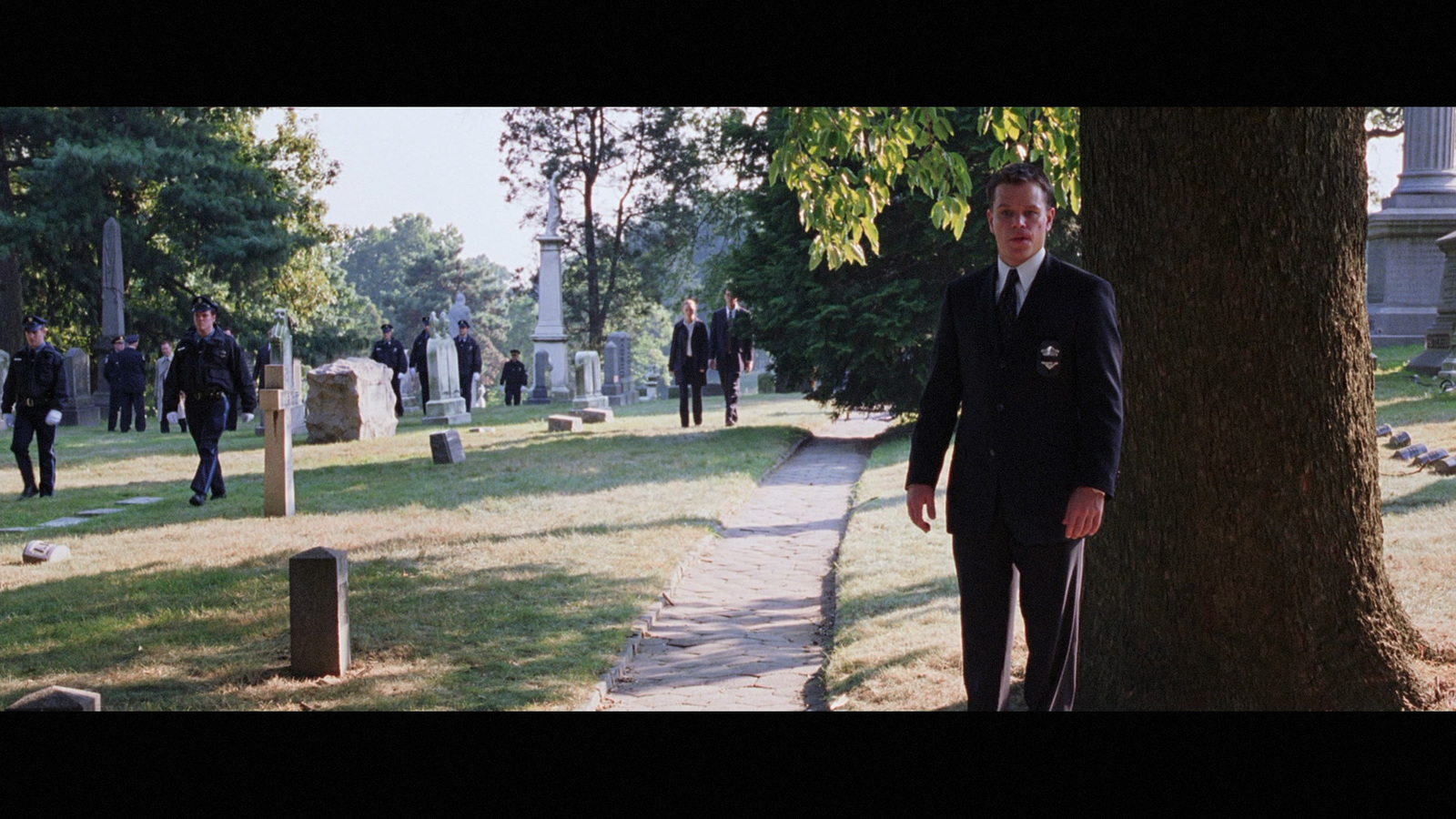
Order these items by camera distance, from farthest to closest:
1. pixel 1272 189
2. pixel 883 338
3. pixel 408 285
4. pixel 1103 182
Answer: pixel 408 285
pixel 883 338
pixel 1103 182
pixel 1272 189

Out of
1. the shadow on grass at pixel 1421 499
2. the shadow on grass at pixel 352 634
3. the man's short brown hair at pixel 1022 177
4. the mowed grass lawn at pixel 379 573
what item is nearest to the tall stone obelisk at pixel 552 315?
the mowed grass lawn at pixel 379 573

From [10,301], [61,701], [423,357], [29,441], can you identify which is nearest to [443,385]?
[423,357]

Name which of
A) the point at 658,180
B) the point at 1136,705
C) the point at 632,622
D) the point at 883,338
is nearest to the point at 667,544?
the point at 632,622

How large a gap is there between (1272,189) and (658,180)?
142ft

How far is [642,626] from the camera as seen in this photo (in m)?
7.22

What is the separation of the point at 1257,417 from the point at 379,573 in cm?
633

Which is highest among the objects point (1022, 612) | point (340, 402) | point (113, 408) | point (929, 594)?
point (340, 402)

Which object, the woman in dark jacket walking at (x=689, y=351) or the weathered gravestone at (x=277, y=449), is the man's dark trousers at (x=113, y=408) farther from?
the weathered gravestone at (x=277, y=449)

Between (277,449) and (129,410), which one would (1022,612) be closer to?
(277,449)

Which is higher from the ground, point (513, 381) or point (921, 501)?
point (513, 381)

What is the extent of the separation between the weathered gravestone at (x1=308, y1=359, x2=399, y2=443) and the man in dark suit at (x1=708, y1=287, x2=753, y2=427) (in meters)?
5.88

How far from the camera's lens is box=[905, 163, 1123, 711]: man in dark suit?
3883mm
